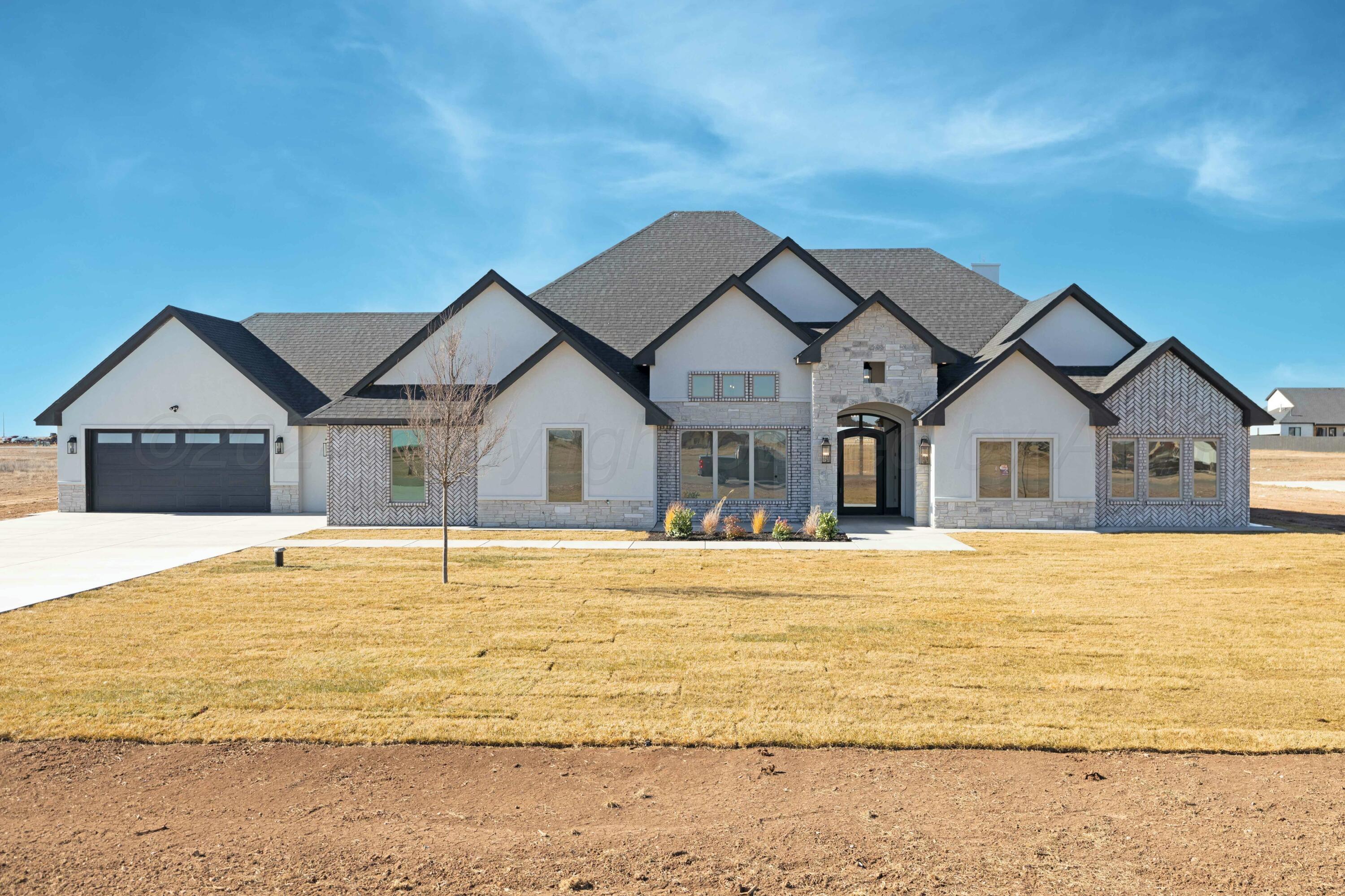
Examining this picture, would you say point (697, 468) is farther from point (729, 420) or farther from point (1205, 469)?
point (1205, 469)

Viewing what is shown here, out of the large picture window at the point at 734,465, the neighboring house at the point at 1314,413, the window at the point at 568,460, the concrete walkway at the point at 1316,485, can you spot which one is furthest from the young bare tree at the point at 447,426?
the neighboring house at the point at 1314,413

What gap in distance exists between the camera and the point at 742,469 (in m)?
21.9

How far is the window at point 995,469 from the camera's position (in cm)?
2066

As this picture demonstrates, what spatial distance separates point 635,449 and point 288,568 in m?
9.25

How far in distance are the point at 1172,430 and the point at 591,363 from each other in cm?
1530

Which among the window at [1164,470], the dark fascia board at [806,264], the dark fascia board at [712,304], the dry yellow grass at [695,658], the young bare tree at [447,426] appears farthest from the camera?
the dark fascia board at [806,264]

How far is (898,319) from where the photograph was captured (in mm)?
21266

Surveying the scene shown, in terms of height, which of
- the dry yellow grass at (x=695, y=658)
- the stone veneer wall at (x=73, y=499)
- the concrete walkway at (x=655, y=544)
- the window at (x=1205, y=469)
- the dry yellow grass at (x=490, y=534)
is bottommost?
the dry yellow grass at (x=695, y=658)

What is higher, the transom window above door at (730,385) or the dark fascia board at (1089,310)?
the dark fascia board at (1089,310)

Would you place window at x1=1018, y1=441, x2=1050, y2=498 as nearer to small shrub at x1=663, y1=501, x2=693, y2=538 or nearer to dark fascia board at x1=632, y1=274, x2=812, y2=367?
dark fascia board at x1=632, y1=274, x2=812, y2=367

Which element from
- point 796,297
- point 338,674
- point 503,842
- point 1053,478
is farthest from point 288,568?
point 1053,478

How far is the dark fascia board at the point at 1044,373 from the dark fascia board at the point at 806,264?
473 centimetres

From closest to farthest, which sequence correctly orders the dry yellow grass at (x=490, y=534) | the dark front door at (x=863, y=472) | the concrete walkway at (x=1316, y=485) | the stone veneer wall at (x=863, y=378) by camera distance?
the dry yellow grass at (x=490, y=534)
the stone veneer wall at (x=863, y=378)
the dark front door at (x=863, y=472)
the concrete walkway at (x=1316, y=485)

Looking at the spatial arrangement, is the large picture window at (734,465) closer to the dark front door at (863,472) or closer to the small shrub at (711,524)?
A: the small shrub at (711,524)
